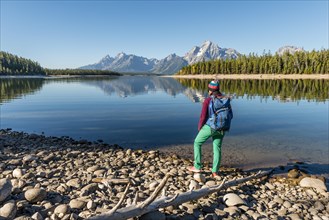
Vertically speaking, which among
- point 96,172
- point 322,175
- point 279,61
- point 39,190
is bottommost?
point 322,175

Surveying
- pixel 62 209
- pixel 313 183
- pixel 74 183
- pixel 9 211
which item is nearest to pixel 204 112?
pixel 313 183

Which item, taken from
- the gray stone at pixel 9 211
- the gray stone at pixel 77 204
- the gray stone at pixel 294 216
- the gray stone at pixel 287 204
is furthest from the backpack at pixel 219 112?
the gray stone at pixel 9 211

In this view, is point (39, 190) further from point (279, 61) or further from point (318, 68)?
point (279, 61)

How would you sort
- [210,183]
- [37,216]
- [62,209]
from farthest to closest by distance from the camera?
[210,183] < [62,209] < [37,216]

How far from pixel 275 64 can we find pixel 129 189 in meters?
153

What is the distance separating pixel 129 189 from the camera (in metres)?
8.32

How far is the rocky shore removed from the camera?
21.4 feet

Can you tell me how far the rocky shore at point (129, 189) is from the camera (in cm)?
653

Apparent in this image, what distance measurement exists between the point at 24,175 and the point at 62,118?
17579 mm

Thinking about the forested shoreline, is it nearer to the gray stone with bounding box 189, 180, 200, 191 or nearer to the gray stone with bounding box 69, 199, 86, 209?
the gray stone with bounding box 189, 180, 200, 191

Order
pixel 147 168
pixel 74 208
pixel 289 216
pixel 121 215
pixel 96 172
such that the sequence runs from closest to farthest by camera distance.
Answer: pixel 121 215
pixel 74 208
pixel 289 216
pixel 96 172
pixel 147 168

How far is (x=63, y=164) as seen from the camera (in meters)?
11.0

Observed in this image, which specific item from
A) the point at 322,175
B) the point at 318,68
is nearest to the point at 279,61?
the point at 318,68

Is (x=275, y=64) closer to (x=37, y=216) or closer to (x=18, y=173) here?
(x=18, y=173)
